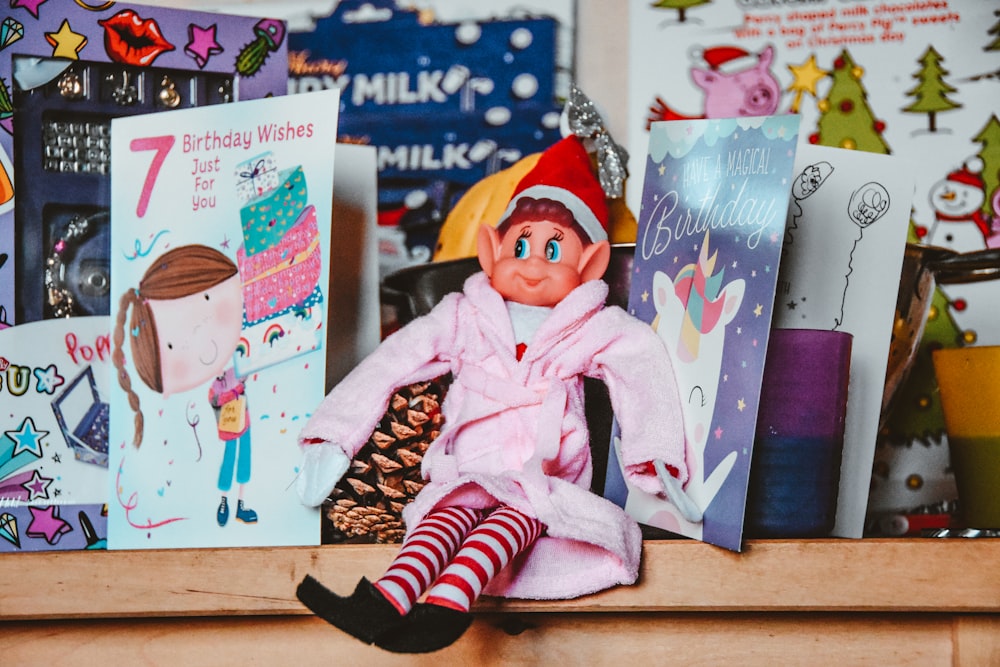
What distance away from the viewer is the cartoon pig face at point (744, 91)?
0.92 m

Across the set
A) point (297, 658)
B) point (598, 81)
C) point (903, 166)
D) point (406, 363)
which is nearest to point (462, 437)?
point (406, 363)

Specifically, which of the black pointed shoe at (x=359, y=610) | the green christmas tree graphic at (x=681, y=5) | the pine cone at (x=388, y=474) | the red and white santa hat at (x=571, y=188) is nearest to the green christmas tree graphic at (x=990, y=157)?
the green christmas tree graphic at (x=681, y=5)

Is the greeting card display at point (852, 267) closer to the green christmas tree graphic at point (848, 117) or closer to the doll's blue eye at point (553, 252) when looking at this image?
the doll's blue eye at point (553, 252)

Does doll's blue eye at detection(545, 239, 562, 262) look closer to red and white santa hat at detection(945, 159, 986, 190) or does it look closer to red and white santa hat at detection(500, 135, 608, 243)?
red and white santa hat at detection(500, 135, 608, 243)

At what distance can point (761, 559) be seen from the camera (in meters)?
0.55

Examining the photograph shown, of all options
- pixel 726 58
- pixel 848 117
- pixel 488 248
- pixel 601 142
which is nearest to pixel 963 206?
pixel 848 117

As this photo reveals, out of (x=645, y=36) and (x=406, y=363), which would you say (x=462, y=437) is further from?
(x=645, y=36)

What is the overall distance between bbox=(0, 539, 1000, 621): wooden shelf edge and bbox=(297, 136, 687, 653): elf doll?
24mm

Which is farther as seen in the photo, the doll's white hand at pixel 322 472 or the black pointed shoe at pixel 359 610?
the doll's white hand at pixel 322 472

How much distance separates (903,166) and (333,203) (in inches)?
16.3

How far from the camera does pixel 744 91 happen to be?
93cm

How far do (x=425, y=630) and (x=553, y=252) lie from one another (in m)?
0.29

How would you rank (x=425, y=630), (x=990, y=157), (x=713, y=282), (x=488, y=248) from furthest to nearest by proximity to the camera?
(x=990, y=157), (x=488, y=248), (x=713, y=282), (x=425, y=630)

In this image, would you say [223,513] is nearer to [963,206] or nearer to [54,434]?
[54,434]
